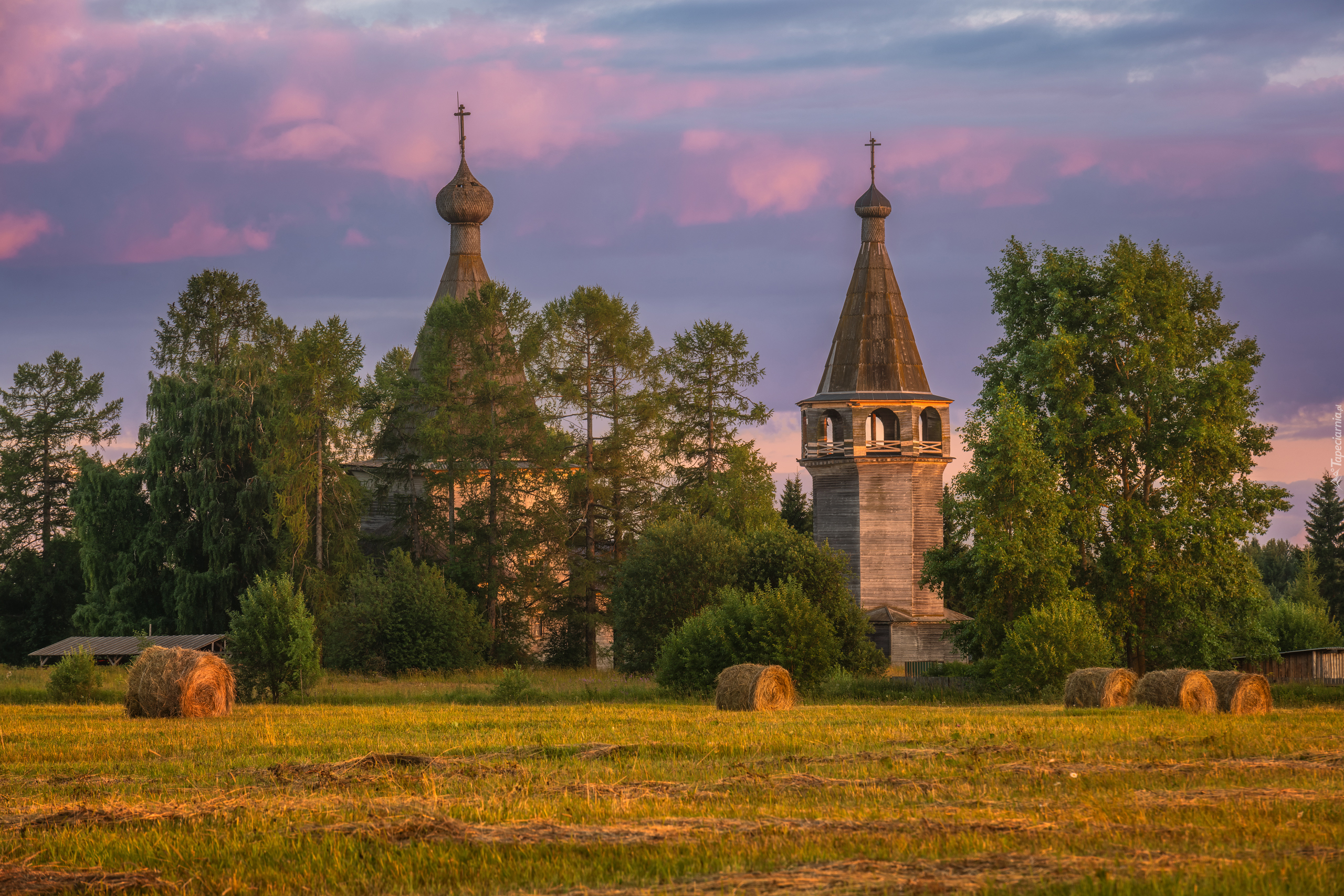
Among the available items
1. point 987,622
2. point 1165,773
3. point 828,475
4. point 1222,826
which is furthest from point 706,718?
point 828,475

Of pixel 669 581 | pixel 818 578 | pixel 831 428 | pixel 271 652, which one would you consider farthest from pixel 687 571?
pixel 831 428

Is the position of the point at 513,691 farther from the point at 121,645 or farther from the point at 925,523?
the point at 925,523

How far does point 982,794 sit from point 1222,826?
2.54 metres

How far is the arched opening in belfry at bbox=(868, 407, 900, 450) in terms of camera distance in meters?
57.3

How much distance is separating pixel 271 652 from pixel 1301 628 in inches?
1421

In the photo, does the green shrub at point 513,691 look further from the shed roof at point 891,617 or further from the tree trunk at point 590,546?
the shed roof at point 891,617

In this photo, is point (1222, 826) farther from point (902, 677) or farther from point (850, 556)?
point (850, 556)

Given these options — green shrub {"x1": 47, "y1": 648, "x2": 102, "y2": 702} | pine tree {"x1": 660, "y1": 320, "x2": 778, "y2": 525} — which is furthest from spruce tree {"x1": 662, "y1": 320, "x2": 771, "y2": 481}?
green shrub {"x1": 47, "y1": 648, "x2": 102, "y2": 702}

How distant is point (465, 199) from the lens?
63000 millimetres

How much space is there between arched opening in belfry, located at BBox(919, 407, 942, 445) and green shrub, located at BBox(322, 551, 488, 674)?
70.1ft

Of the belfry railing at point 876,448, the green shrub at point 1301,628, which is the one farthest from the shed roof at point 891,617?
the green shrub at point 1301,628

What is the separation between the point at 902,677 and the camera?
131ft

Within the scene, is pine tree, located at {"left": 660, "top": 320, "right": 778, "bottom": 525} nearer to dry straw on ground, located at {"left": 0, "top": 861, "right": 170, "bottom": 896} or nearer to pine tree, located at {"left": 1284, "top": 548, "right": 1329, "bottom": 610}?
pine tree, located at {"left": 1284, "top": 548, "right": 1329, "bottom": 610}

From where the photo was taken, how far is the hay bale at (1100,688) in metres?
25.5
